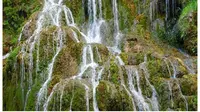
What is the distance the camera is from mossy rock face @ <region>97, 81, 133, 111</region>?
940cm

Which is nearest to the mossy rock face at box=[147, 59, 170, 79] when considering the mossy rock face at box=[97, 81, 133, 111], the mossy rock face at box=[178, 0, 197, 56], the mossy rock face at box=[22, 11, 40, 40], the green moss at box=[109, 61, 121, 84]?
the green moss at box=[109, 61, 121, 84]

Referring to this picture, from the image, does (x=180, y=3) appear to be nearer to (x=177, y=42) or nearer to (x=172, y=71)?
(x=177, y=42)

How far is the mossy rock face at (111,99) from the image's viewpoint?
9398mm

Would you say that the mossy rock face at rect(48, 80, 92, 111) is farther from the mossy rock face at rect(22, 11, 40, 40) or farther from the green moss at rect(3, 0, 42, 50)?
the green moss at rect(3, 0, 42, 50)

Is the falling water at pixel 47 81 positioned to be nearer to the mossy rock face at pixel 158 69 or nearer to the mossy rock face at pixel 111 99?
the mossy rock face at pixel 111 99

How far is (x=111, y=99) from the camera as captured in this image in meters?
9.45

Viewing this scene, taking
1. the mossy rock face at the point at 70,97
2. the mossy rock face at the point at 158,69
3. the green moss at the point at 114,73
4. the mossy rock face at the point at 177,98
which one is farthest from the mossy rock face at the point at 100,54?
the mossy rock face at the point at 177,98

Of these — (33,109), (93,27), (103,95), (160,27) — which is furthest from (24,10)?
(103,95)

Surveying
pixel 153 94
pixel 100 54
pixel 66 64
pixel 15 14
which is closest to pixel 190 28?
pixel 100 54

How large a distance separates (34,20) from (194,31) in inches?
255

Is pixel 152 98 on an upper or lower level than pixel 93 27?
lower

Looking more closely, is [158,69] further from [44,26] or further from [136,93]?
[44,26]

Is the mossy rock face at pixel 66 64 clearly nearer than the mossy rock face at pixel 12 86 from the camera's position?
No

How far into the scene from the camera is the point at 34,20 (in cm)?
1453
